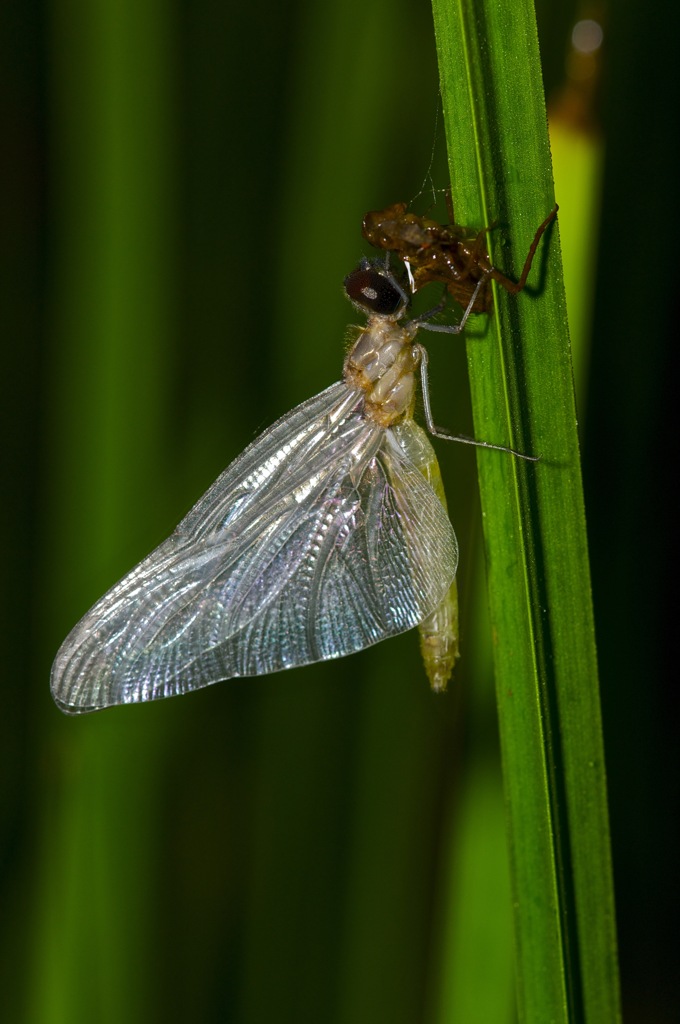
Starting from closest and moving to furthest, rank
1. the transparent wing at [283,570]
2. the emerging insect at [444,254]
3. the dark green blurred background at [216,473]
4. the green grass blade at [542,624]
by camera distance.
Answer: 1. the green grass blade at [542,624]
2. the emerging insect at [444,254]
3. the transparent wing at [283,570]
4. the dark green blurred background at [216,473]

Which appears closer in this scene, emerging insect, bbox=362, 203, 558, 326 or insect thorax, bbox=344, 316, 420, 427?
emerging insect, bbox=362, 203, 558, 326

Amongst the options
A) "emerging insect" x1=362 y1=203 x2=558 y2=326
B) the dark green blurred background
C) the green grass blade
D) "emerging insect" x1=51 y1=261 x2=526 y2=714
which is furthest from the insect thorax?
the green grass blade

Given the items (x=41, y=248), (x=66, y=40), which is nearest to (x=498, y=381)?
(x=66, y=40)

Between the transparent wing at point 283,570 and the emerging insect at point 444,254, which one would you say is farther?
the transparent wing at point 283,570

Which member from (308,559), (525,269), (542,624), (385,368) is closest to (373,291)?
(385,368)

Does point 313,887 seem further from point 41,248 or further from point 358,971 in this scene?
point 41,248

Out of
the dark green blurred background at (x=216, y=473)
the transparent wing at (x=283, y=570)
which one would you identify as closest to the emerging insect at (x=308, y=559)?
the transparent wing at (x=283, y=570)

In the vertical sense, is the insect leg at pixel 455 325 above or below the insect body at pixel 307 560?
above

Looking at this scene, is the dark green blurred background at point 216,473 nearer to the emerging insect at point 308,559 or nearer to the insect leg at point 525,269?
the emerging insect at point 308,559

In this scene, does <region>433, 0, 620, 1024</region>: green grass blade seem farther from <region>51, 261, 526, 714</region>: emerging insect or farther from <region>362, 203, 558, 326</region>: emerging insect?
<region>51, 261, 526, 714</region>: emerging insect
